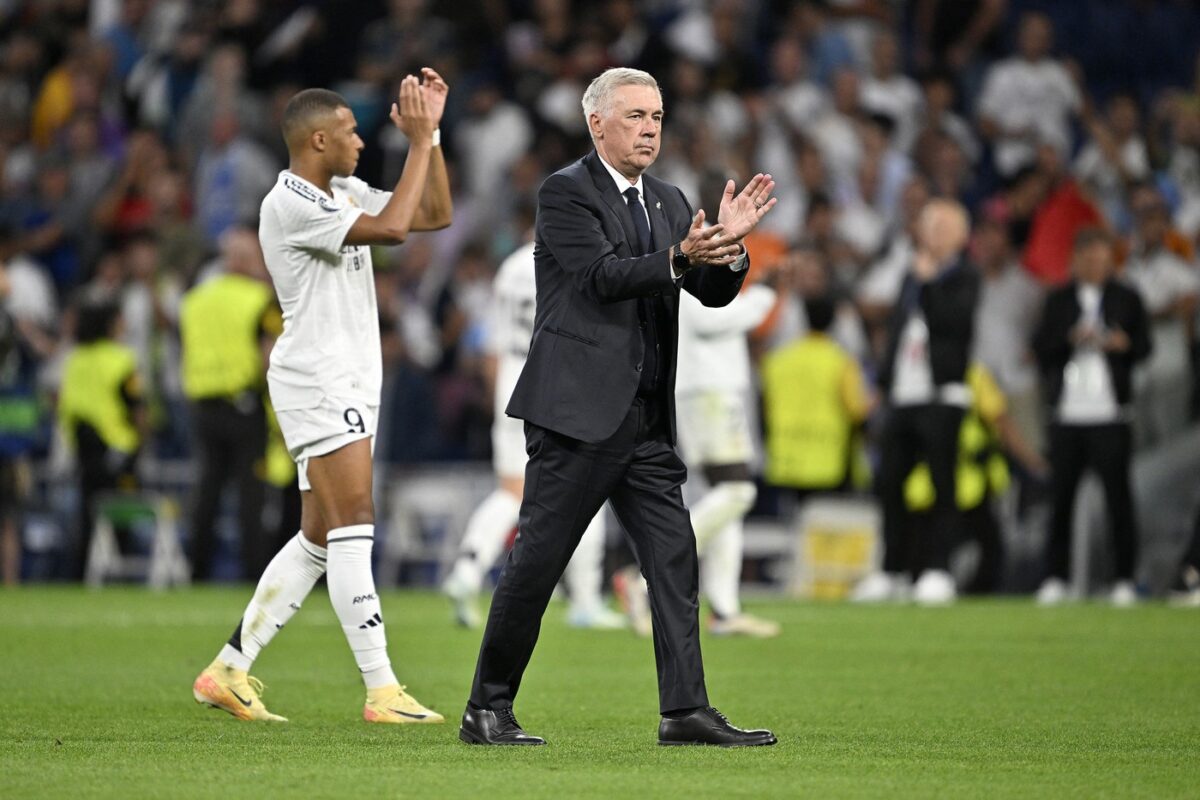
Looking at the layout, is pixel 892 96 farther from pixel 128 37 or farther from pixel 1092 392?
pixel 128 37

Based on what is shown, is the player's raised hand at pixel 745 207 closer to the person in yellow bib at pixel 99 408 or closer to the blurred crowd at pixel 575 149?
the blurred crowd at pixel 575 149

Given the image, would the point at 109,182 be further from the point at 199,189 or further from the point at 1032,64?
the point at 1032,64

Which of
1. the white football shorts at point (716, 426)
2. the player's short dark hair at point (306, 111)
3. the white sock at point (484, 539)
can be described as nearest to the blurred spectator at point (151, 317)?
the white sock at point (484, 539)

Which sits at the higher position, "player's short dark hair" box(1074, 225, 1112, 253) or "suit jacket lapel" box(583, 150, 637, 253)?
"player's short dark hair" box(1074, 225, 1112, 253)

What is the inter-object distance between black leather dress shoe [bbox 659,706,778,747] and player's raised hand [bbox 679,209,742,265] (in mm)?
1582

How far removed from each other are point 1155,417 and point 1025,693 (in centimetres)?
826

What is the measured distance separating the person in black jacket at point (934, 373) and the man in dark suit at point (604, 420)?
8.63 m

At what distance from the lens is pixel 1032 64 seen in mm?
19172

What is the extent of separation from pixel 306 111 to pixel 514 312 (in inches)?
179

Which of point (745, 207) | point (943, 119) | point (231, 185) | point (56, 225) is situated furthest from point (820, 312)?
point (745, 207)

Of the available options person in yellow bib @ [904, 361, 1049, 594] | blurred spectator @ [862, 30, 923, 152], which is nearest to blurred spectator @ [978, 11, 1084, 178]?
blurred spectator @ [862, 30, 923, 152]

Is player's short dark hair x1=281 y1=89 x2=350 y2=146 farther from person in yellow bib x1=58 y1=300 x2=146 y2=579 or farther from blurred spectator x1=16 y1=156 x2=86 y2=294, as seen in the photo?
blurred spectator x1=16 y1=156 x2=86 y2=294

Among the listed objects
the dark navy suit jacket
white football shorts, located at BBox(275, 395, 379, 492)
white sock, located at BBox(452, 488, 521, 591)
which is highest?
the dark navy suit jacket

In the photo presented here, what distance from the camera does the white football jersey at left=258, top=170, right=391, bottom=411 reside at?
308 inches
